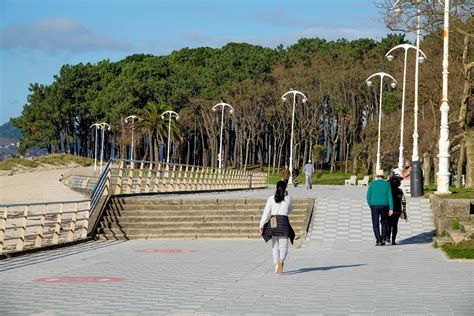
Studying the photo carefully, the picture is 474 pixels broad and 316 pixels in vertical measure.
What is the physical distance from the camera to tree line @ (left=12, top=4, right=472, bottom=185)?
100875 millimetres

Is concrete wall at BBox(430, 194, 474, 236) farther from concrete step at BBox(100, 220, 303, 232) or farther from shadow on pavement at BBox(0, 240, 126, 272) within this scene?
shadow on pavement at BBox(0, 240, 126, 272)

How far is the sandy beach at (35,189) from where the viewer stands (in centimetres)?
7562

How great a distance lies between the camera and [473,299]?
41.3 ft

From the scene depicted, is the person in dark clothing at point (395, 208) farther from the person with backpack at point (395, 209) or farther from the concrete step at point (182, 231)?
the concrete step at point (182, 231)

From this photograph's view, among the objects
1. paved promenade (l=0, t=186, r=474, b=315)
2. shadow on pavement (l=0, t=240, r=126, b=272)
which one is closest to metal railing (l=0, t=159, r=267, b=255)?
shadow on pavement (l=0, t=240, r=126, b=272)

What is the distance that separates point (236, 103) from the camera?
10731 cm

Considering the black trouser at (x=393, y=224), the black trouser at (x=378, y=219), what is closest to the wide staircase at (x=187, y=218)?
the black trouser at (x=393, y=224)

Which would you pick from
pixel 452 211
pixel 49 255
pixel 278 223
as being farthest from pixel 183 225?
pixel 278 223

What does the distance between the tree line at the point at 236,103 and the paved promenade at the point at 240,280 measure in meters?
53.0

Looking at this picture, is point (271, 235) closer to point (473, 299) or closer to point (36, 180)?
point (473, 299)

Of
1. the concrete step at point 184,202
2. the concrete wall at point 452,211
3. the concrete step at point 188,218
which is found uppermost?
the concrete wall at point 452,211

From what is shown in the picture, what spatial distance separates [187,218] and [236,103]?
7809cm

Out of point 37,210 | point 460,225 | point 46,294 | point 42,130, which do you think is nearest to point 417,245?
point 460,225

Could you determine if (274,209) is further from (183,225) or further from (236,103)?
(236,103)
